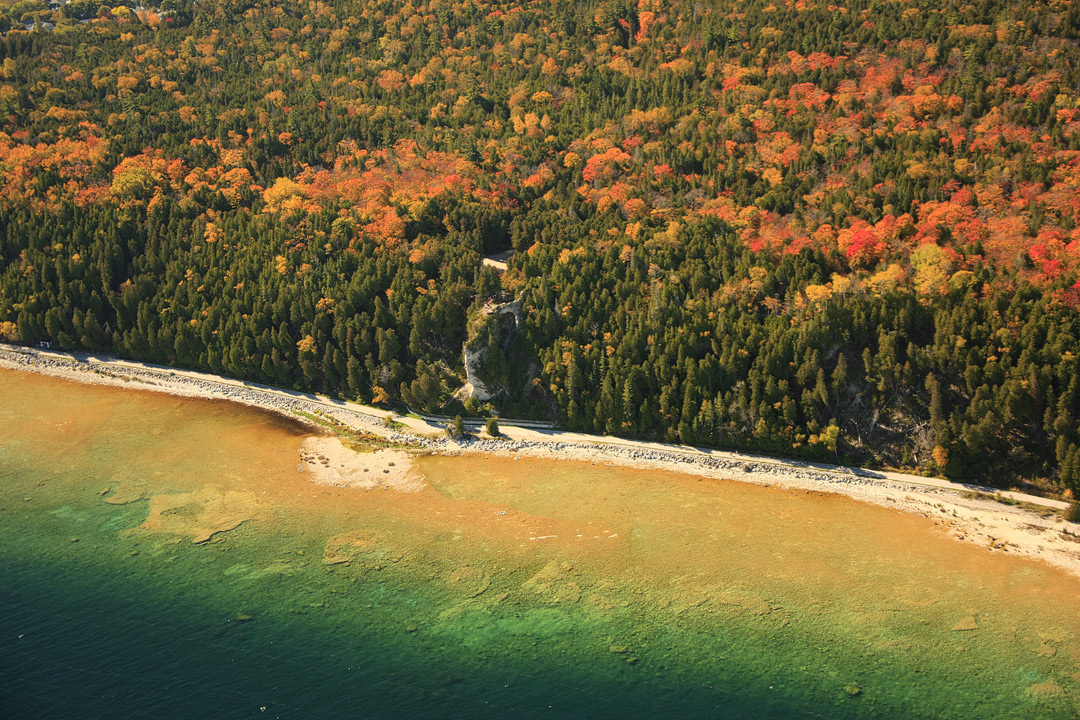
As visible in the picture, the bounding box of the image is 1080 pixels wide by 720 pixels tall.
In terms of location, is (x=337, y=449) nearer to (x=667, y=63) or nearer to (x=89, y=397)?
(x=89, y=397)

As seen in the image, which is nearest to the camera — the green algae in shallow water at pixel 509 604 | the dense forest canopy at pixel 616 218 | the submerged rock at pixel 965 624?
the green algae in shallow water at pixel 509 604

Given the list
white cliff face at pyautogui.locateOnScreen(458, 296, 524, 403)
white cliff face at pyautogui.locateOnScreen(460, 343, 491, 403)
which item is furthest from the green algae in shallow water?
white cliff face at pyautogui.locateOnScreen(458, 296, 524, 403)

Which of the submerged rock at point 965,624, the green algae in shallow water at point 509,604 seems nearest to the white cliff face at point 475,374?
the green algae in shallow water at point 509,604

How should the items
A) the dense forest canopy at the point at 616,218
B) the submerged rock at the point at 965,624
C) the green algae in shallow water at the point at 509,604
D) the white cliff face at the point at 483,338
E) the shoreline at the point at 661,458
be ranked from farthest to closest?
the white cliff face at the point at 483,338 < the dense forest canopy at the point at 616,218 < the shoreline at the point at 661,458 < the submerged rock at the point at 965,624 < the green algae in shallow water at the point at 509,604

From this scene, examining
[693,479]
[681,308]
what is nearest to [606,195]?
[681,308]

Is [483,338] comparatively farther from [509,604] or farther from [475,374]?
[509,604]

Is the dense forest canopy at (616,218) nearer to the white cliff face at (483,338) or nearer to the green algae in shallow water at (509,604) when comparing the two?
the white cliff face at (483,338)
